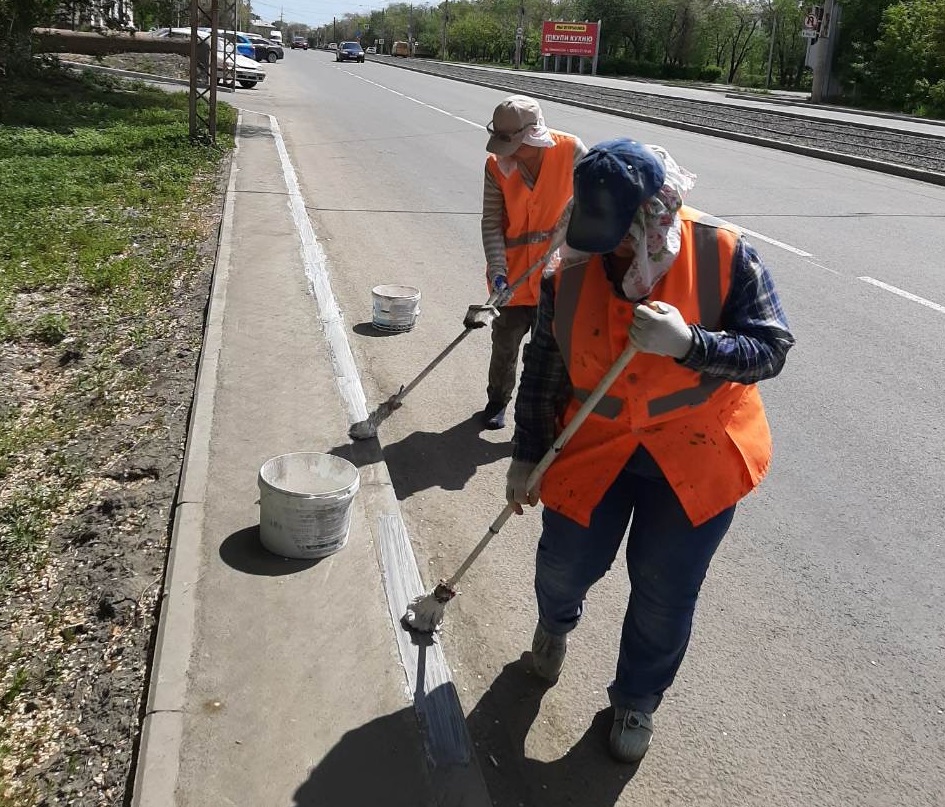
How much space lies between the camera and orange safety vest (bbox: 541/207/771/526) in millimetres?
2383

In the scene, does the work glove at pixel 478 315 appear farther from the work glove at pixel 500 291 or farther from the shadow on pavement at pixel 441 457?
the shadow on pavement at pixel 441 457

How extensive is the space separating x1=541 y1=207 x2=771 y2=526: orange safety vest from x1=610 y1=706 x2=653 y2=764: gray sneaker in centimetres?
66

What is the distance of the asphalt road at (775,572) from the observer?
2.90m

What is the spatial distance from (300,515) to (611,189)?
200 centimetres

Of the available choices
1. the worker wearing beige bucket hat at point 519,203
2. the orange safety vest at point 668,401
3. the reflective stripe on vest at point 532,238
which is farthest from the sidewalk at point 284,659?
the reflective stripe on vest at point 532,238

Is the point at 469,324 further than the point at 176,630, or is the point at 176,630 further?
the point at 469,324

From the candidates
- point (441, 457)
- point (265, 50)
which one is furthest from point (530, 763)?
point (265, 50)

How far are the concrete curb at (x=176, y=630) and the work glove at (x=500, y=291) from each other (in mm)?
1548

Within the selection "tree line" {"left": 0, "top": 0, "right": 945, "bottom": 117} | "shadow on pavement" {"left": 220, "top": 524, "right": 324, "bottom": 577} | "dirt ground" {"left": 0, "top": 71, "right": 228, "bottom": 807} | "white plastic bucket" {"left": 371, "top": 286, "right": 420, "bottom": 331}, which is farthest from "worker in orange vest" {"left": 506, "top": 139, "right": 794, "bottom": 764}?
"tree line" {"left": 0, "top": 0, "right": 945, "bottom": 117}

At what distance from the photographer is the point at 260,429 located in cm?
481

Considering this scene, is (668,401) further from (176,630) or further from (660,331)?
(176,630)

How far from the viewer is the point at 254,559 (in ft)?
12.2

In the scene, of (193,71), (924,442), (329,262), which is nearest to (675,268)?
(924,442)

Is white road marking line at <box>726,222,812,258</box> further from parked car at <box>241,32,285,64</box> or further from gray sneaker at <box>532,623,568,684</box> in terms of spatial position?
parked car at <box>241,32,285,64</box>
